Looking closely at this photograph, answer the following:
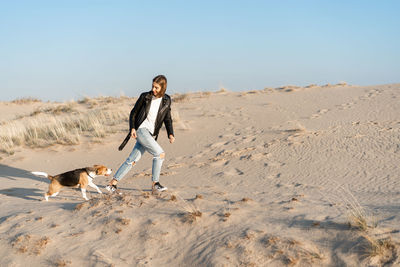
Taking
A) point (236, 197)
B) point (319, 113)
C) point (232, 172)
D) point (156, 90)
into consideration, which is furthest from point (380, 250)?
point (319, 113)

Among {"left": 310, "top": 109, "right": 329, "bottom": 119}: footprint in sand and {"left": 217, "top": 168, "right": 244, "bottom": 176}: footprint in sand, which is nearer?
{"left": 217, "top": 168, "right": 244, "bottom": 176}: footprint in sand

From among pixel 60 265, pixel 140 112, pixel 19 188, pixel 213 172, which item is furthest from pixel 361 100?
pixel 60 265

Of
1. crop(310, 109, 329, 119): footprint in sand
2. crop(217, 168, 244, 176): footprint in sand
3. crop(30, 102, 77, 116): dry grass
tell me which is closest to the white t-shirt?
crop(217, 168, 244, 176): footprint in sand

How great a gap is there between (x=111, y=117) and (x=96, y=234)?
31.4ft

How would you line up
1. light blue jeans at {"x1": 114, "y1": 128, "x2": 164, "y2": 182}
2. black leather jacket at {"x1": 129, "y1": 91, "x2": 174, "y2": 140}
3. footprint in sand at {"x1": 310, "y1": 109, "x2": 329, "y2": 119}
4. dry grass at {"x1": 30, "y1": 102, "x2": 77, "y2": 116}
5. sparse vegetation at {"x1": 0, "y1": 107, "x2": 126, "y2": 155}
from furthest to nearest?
dry grass at {"x1": 30, "y1": 102, "x2": 77, "y2": 116}, sparse vegetation at {"x1": 0, "y1": 107, "x2": 126, "y2": 155}, footprint in sand at {"x1": 310, "y1": 109, "x2": 329, "y2": 119}, light blue jeans at {"x1": 114, "y1": 128, "x2": 164, "y2": 182}, black leather jacket at {"x1": 129, "y1": 91, "x2": 174, "y2": 140}

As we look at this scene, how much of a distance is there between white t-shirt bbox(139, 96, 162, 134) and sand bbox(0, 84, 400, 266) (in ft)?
3.87

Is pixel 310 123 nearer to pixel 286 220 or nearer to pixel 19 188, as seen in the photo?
pixel 286 220

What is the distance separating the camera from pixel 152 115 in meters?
6.73

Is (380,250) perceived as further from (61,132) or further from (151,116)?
(61,132)

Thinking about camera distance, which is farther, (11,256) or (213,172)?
(213,172)

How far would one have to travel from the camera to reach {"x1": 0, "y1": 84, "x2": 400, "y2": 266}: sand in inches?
187

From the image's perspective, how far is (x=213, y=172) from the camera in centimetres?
942

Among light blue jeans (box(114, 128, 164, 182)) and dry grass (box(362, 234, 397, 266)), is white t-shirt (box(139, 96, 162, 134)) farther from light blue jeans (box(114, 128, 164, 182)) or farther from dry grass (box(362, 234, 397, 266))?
dry grass (box(362, 234, 397, 266))

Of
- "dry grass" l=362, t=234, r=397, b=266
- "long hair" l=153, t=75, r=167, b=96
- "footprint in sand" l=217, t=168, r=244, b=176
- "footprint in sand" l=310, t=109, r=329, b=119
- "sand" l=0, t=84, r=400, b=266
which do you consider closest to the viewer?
"dry grass" l=362, t=234, r=397, b=266
